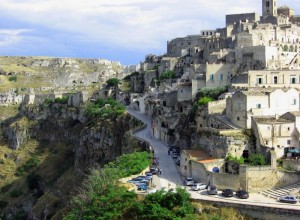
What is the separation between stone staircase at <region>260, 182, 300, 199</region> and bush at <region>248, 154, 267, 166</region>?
110 inches

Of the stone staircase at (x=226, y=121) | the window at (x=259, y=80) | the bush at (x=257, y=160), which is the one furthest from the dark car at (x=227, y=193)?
the window at (x=259, y=80)

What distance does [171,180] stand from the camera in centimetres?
4994

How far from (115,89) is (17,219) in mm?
32754

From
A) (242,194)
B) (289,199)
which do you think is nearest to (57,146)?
(242,194)

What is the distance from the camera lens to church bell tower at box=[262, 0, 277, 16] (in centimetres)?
10226

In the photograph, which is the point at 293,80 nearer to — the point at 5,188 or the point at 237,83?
the point at 237,83

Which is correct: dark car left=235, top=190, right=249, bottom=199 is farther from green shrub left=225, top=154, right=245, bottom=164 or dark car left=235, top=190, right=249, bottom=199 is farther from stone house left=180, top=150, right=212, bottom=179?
stone house left=180, top=150, right=212, bottom=179

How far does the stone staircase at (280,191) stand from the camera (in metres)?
42.7

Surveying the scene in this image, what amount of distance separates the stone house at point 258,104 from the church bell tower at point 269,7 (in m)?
50.0

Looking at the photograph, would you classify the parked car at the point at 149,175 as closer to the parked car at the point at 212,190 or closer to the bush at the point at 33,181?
the parked car at the point at 212,190

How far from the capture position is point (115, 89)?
346ft

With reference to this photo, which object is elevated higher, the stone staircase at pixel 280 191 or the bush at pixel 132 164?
the bush at pixel 132 164

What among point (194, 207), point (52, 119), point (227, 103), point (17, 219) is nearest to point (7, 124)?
point (52, 119)

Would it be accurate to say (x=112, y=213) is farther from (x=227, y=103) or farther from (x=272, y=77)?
(x=272, y=77)
